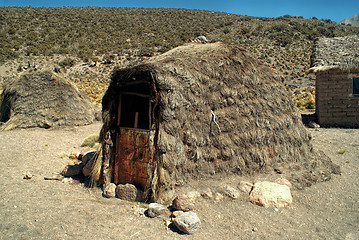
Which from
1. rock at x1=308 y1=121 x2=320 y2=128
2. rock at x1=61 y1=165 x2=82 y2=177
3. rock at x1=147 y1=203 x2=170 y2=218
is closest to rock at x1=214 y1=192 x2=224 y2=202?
rock at x1=147 y1=203 x2=170 y2=218

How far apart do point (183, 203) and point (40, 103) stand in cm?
911

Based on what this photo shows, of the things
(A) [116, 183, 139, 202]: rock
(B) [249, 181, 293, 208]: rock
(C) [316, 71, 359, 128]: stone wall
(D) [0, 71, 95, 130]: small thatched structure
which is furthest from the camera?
(C) [316, 71, 359, 128]: stone wall

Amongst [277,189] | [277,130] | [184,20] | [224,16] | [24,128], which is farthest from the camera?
[224,16]

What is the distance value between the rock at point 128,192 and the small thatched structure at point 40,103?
734 centimetres

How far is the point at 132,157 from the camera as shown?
522cm

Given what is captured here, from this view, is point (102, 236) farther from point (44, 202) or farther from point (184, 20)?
point (184, 20)

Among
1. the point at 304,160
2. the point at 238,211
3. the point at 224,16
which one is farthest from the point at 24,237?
the point at 224,16

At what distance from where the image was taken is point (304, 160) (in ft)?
20.8

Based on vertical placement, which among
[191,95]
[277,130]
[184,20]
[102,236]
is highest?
[184,20]

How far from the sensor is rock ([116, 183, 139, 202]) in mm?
4793

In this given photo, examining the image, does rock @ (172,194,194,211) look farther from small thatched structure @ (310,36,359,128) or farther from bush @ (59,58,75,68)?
bush @ (59,58,75,68)

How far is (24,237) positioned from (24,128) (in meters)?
8.31

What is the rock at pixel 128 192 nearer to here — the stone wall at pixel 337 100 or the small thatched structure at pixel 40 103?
the small thatched structure at pixel 40 103

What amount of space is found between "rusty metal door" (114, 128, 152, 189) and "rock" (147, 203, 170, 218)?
853 millimetres
